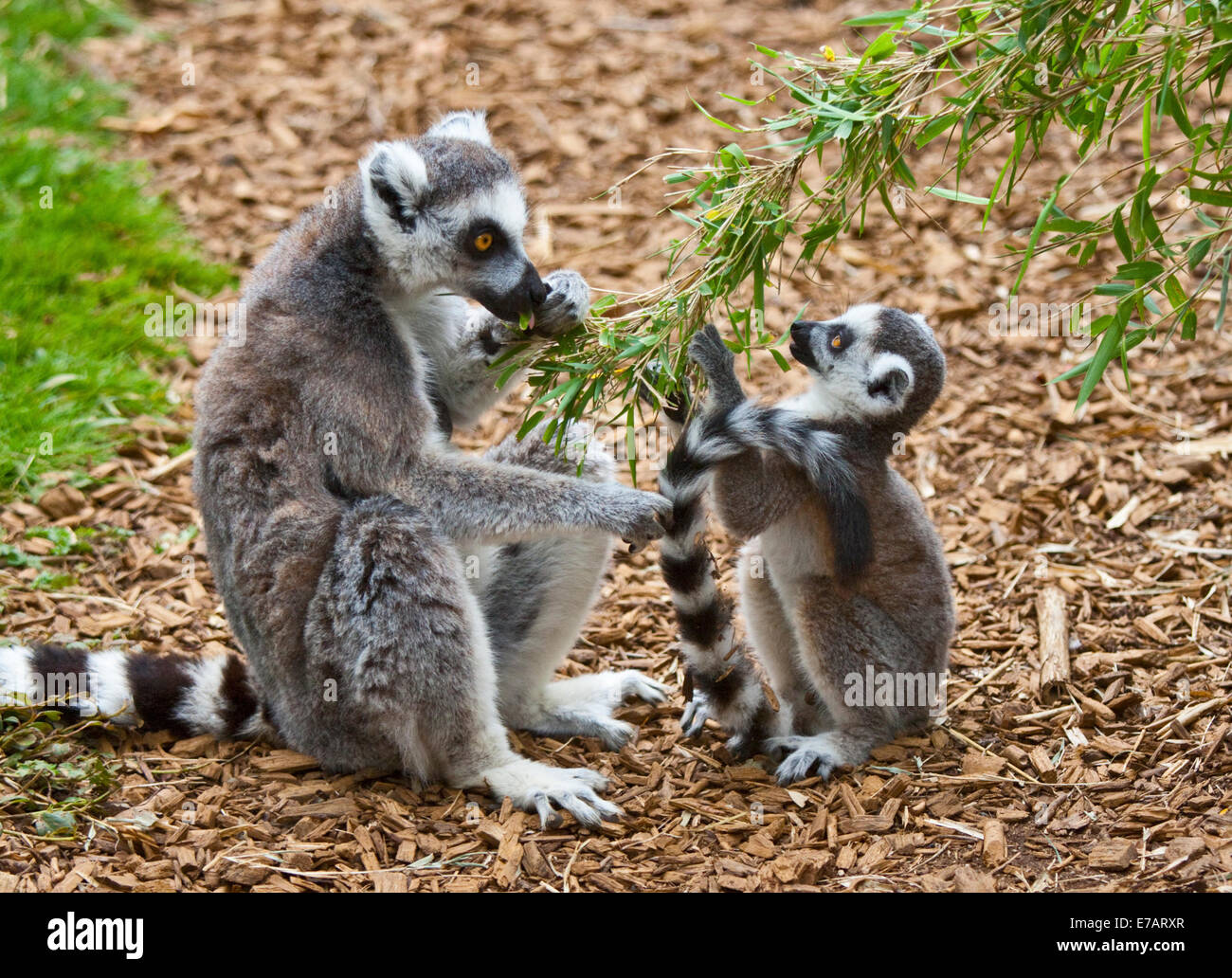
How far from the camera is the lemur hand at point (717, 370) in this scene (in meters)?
5.34

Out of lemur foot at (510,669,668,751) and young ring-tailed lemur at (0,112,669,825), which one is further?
lemur foot at (510,669,668,751)

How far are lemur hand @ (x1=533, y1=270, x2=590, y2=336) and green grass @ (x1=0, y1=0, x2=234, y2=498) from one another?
345 cm

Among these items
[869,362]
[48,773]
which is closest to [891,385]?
[869,362]

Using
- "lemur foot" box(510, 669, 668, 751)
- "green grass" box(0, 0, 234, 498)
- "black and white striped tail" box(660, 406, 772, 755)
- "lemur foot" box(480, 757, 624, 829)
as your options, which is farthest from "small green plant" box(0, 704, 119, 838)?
"black and white striped tail" box(660, 406, 772, 755)

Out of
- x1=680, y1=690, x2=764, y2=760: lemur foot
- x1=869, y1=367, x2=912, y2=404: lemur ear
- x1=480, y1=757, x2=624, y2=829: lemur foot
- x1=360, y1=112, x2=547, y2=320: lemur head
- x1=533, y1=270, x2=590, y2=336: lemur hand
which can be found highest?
x1=360, y1=112, x2=547, y2=320: lemur head

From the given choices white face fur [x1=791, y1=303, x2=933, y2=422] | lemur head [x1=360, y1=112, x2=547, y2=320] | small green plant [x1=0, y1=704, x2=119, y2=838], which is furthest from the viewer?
white face fur [x1=791, y1=303, x2=933, y2=422]

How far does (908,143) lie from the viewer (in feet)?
16.6

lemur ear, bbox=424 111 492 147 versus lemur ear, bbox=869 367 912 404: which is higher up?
lemur ear, bbox=424 111 492 147

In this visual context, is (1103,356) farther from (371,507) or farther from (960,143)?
(371,507)

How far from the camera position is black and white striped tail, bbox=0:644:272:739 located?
205 inches

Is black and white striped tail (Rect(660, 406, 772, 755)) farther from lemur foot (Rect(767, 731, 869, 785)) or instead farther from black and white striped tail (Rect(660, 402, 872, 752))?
lemur foot (Rect(767, 731, 869, 785))

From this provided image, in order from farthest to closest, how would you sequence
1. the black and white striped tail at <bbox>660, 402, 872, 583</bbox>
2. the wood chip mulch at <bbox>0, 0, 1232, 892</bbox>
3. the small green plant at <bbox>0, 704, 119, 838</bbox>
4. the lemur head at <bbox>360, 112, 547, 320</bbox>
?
the lemur head at <bbox>360, 112, 547, 320</bbox>
the black and white striped tail at <bbox>660, 402, 872, 583</bbox>
the small green plant at <bbox>0, 704, 119, 838</bbox>
the wood chip mulch at <bbox>0, 0, 1232, 892</bbox>

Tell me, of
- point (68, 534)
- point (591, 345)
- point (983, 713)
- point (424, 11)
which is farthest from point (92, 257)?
point (983, 713)

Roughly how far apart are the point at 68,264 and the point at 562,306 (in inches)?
192
